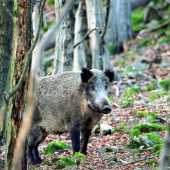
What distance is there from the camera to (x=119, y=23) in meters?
19.0

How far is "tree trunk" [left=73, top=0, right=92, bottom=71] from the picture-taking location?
37.9ft

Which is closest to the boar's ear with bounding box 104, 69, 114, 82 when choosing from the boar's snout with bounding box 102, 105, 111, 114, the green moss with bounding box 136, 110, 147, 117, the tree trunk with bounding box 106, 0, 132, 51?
the boar's snout with bounding box 102, 105, 111, 114

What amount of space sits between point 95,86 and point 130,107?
144 inches

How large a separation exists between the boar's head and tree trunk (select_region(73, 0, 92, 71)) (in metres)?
5.47

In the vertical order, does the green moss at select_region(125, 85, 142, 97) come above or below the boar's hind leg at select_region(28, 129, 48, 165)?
above

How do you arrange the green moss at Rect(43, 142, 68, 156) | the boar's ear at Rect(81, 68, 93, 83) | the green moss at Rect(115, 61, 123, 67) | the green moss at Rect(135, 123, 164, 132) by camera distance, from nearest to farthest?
the boar's ear at Rect(81, 68, 93, 83) < the green moss at Rect(43, 142, 68, 156) < the green moss at Rect(135, 123, 164, 132) < the green moss at Rect(115, 61, 123, 67)

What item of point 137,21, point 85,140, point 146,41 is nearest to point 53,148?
point 85,140

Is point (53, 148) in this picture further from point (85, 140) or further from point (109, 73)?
point (109, 73)

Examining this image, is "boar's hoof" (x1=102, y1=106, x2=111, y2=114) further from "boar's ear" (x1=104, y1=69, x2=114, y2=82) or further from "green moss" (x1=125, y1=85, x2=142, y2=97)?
"green moss" (x1=125, y1=85, x2=142, y2=97)

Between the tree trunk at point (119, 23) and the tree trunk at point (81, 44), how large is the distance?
7.36 metres

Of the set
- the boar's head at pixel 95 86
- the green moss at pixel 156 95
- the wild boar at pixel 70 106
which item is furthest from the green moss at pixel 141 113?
the boar's head at pixel 95 86

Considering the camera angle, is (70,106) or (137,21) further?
(137,21)

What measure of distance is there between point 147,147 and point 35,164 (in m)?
2.24

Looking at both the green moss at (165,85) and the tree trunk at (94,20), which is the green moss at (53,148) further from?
the green moss at (165,85)
